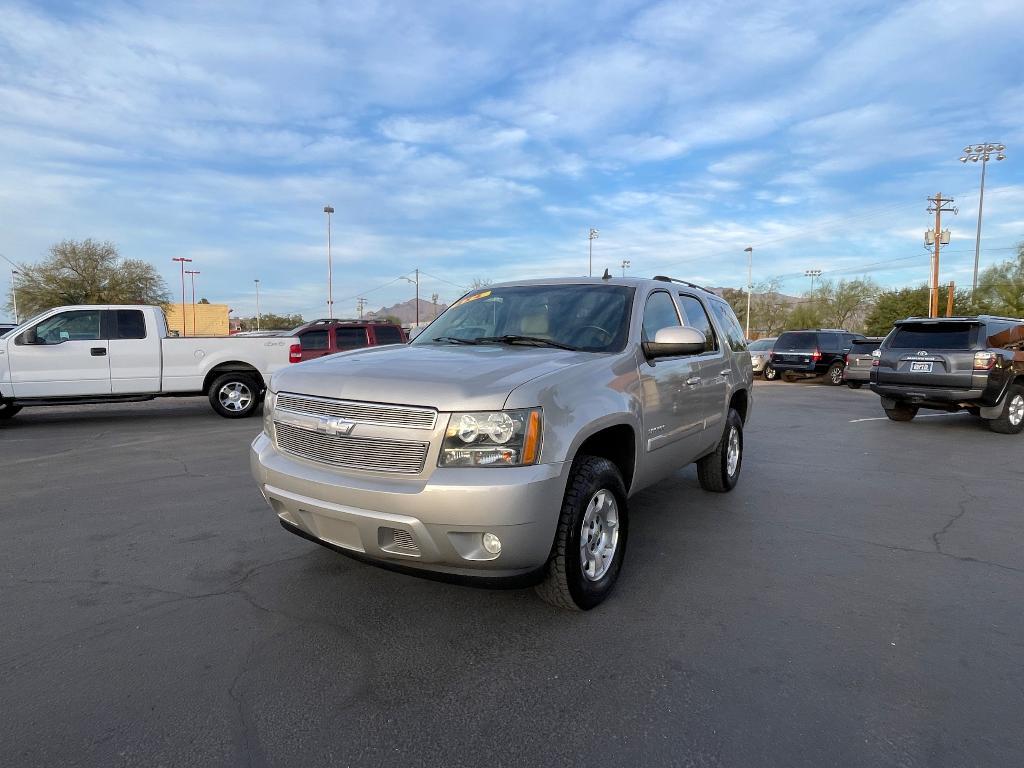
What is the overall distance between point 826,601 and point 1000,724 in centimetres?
109

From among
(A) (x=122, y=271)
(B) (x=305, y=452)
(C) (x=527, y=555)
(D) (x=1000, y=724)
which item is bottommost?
(D) (x=1000, y=724)

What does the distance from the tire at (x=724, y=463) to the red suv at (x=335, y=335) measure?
7762 millimetres

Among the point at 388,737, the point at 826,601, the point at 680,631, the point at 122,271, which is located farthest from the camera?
the point at 122,271

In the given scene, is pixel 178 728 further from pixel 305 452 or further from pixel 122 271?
pixel 122 271

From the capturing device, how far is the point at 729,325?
20.2 ft

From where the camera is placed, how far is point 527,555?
2.82 metres

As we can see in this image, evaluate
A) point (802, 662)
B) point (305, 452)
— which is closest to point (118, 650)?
point (305, 452)

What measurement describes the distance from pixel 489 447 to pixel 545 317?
166 centimetres

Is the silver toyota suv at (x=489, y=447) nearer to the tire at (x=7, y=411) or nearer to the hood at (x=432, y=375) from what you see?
the hood at (x=432, y=375)

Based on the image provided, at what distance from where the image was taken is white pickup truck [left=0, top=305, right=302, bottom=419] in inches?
366

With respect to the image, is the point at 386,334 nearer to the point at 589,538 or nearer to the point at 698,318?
the point at 698,318

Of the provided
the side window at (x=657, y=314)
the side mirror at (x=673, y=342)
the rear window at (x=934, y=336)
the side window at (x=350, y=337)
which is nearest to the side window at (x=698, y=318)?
the side window at (x=657, y=314)

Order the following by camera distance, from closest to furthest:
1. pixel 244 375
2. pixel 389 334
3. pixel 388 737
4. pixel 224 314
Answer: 1. pixel 388 737
2. pixel 244 375
3. pixel 389 334
4. pixel 224 314

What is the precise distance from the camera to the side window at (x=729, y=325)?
19.0ft
